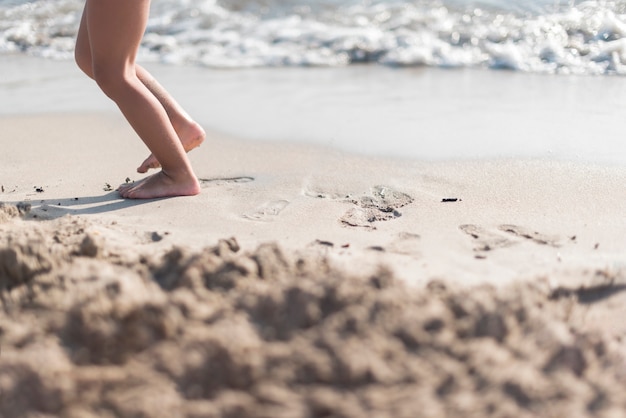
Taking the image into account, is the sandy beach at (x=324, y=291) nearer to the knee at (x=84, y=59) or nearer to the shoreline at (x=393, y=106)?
the shoreline at (x=393, y=106)

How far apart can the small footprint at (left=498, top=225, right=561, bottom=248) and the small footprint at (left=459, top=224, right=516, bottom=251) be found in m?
0.07

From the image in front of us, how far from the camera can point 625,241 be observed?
228cm

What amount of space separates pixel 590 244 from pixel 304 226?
0.93 m

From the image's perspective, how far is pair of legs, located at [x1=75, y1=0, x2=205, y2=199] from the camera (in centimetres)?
257

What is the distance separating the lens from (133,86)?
8.90 feet

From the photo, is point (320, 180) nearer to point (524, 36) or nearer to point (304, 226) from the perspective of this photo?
point (304, 226)

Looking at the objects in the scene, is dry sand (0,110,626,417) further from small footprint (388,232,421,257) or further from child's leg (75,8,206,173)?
child's leg (75,8,206,173)

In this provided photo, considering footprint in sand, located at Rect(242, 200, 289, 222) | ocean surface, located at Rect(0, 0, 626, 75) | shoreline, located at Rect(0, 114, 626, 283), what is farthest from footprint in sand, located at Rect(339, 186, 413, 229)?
ocean surface, located at Rect(0, 0, 626, 75)

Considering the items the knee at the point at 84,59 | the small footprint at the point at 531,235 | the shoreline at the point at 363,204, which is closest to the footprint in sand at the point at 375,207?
the shoreline at the point at 363,204

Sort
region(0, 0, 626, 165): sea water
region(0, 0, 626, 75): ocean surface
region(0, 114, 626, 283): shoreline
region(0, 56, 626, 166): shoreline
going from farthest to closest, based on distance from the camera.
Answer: region(0, 0, 626, 75): ocean surface < region(0, 0, 626, 165): sea water < region(0, 56, 626, 166): shoreline < region(0, 114, 626, 283): shoreline

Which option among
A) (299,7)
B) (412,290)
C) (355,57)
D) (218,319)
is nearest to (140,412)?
(218,319)

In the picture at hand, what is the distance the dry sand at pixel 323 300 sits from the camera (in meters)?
1.37

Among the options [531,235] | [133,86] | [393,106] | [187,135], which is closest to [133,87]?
[133,86]

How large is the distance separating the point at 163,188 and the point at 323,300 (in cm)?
139
